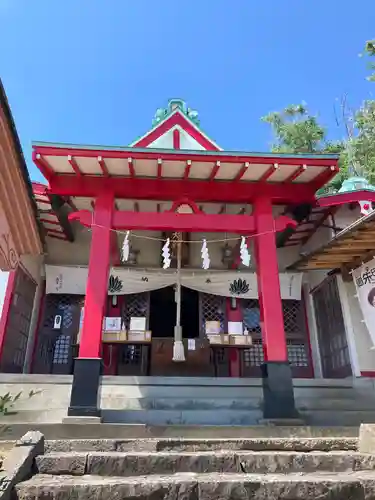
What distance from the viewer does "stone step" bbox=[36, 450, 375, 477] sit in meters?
3.44

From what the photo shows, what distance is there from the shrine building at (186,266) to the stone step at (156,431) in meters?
0.78

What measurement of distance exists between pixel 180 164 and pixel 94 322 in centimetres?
343

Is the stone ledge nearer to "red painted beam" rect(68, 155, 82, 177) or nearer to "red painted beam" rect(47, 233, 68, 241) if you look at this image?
"red painted beam" rect(68, 155, 82, 177)

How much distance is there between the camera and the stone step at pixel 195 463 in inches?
136

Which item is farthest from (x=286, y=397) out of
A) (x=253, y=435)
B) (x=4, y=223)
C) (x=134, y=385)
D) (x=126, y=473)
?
(x=4, y=223)

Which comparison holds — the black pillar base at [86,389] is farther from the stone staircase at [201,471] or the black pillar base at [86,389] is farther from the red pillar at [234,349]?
the red pillar at [234,349]

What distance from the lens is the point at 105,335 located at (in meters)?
9.17

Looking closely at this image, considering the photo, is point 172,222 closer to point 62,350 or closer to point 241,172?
point 241,172

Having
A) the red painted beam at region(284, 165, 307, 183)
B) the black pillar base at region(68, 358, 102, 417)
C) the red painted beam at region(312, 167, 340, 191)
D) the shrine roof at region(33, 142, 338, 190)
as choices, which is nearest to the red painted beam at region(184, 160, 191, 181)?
the shrine roof at region(33, 142, 338, 190)

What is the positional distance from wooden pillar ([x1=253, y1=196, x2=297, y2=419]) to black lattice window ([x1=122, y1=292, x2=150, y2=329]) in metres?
4.27

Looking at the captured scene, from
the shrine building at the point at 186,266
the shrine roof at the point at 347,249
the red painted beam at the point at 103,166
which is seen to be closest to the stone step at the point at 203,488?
the shrine building at the point at 186,266

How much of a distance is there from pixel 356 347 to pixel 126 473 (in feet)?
22.4

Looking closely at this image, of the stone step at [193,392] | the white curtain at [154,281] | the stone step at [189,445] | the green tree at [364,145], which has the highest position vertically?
the green tree at [364,145]

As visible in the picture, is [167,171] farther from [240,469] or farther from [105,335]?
[240,469]
